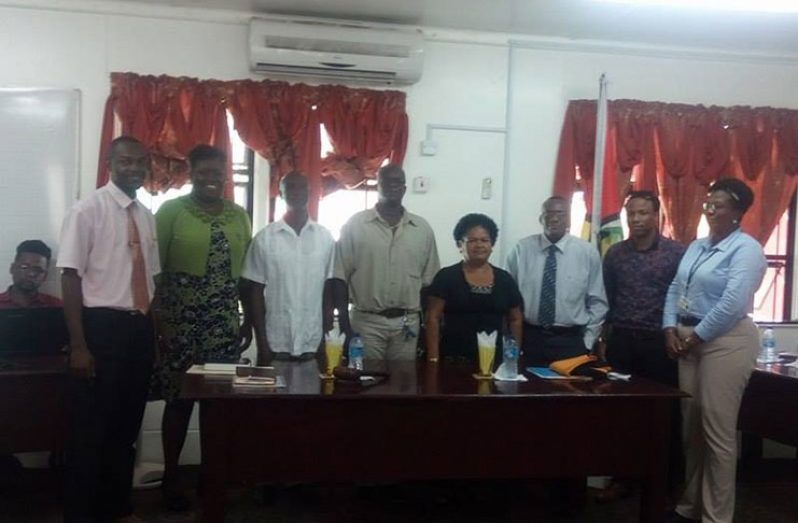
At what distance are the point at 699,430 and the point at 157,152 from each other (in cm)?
315

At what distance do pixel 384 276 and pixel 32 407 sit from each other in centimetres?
170

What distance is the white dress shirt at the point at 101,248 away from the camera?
3.01m

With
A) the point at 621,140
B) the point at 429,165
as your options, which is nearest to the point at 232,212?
the point at 429,165

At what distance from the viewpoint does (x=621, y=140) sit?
4719mm

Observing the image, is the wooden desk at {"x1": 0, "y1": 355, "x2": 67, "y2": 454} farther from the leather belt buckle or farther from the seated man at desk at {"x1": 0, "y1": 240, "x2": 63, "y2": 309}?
the leather belt buckle

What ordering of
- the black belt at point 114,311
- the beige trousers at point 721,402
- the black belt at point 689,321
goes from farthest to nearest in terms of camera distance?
1. the black belt at point 689,321
2. the beige trousers at point 721,402
3. the black belt at point 114,311

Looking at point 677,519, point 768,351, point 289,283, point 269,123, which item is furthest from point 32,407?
point 768,351

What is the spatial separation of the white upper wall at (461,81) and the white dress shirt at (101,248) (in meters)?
1.27

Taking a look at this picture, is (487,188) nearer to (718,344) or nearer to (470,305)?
(470,305)

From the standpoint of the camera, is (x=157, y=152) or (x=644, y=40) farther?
(x=644, y=40)

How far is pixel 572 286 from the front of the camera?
385cm

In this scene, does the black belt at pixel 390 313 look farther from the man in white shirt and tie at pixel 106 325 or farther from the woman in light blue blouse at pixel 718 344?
the woman in light blue blouse at pixel 718 344

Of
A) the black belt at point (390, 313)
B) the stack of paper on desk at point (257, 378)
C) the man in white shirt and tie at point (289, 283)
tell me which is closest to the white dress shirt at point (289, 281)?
the man in white shirt and tie at point (289, 283)

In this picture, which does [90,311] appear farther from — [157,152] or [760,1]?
[760,1]
